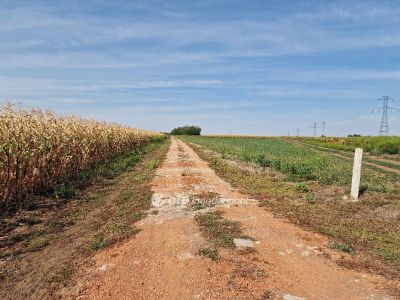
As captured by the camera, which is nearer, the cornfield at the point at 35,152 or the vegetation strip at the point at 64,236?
the vegetation strip at the point at 64,236

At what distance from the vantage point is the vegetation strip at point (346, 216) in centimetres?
752

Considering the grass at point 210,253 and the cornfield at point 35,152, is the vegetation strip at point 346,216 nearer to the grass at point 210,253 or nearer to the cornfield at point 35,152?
the grass at point 210,253

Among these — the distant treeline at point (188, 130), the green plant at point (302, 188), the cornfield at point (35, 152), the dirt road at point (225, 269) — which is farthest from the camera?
the distant treeline at point (188, 130)

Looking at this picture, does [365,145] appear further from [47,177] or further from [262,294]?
[262,294]

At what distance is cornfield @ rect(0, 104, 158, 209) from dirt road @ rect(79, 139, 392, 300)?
176 inches

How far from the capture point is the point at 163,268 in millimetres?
6461

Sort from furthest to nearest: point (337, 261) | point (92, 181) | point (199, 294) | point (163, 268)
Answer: point (92, 181) < point (337, 261) < point (163, 268) < point (199, 294)

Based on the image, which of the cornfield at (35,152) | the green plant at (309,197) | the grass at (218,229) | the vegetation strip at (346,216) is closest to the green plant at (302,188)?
the vegetation strip at (346,216)

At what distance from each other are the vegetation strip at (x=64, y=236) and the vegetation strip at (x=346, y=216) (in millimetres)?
4031

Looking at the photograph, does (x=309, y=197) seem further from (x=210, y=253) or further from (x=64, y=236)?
(x=64, y=236)

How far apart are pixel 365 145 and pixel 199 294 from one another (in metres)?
54.3

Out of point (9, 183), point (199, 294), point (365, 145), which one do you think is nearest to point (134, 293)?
point (199, 294)

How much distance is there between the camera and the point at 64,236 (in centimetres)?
863

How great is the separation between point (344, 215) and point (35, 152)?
934cm
